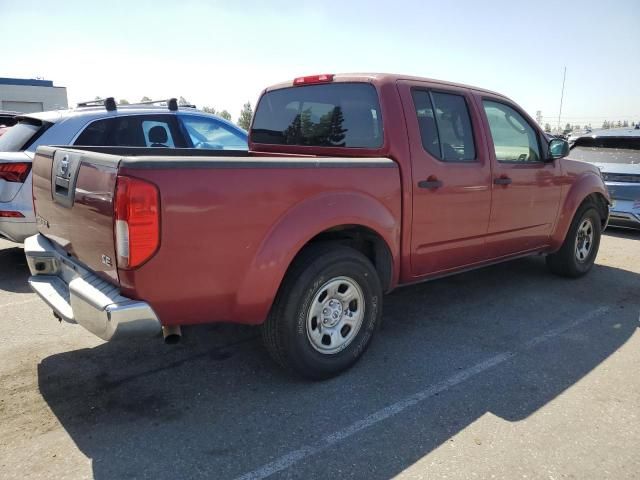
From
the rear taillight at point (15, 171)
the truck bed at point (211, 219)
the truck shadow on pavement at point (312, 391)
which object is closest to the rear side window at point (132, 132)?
the rear taillight at point (15, 171)

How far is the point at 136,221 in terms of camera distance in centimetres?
233

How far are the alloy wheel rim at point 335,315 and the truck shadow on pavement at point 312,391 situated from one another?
250 mm

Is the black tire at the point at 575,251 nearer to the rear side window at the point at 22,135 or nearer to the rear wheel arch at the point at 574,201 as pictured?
the rear wheel arch at the point at 574,201

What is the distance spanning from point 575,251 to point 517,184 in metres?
1.60

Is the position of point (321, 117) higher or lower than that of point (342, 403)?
higher

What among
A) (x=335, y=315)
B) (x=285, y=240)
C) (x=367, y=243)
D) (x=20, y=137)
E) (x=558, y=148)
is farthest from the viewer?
(x=20, y=137)

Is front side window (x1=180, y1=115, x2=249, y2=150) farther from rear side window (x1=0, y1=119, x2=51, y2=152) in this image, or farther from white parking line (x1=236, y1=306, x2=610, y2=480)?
white parking line (x1=236, y1=306, x2=610, y2=480)

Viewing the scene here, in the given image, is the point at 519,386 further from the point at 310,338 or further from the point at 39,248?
the point at 39,248

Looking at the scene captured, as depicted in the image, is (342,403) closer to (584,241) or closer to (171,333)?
(171,333)

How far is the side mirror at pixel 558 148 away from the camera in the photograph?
4684mm

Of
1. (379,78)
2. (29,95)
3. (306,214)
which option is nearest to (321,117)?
(379,78)

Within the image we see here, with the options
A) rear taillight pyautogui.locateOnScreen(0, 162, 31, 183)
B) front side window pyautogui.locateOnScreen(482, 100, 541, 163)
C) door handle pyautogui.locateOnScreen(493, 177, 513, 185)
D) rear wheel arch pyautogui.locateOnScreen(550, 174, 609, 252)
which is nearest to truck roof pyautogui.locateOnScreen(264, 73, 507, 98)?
front side window pyautogui.locateOnScreen(482, 100, 541, 163)

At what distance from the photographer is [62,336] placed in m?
3.79

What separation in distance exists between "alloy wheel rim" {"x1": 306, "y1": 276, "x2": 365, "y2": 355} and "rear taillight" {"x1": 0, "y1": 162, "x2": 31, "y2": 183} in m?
3.66
